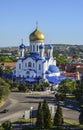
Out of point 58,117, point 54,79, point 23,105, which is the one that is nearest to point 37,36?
point 54,79

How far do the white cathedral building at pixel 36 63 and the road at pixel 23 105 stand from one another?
7.10m

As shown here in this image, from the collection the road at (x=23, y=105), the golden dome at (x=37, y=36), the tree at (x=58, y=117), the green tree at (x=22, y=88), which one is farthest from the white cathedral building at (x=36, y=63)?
the tree at (x=58, y=117)

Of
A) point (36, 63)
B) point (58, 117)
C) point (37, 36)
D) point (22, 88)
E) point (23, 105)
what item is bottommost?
point (22, 88)

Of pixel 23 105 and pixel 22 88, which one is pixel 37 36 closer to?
pixel 22 88

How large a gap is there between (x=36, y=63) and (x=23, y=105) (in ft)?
64.6

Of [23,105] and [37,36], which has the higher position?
[37,36]

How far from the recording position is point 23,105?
46.3 meters

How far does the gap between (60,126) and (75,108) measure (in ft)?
38.9

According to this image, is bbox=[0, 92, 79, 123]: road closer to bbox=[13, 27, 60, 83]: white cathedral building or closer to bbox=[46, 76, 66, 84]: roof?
bbox=[46, 76, 66, 84]: roof

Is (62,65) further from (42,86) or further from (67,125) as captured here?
(67,125)

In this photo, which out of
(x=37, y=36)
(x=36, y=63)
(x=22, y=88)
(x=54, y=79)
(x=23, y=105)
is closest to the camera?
(x=23, y=105)

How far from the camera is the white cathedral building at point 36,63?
64688 millimetres

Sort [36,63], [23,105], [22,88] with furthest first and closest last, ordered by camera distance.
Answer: [36,63]
[22,88]
[23,105]

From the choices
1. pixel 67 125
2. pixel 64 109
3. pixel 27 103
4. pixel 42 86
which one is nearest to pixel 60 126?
pixel 67 125
